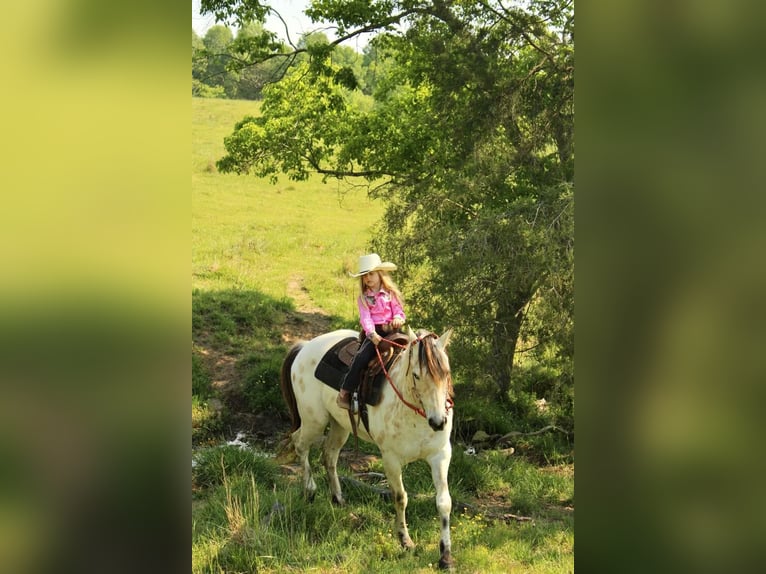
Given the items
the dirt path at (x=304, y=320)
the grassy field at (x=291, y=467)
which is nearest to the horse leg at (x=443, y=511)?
the grassy field at (x=291, y=467)

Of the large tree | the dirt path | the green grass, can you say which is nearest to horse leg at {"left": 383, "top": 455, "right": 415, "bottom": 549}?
the large tree

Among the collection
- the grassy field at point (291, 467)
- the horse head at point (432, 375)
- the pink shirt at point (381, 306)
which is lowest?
the grassy field at point (291, 467)

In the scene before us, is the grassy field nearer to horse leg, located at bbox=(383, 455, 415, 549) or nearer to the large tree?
horse leg, located at bbox=(383, 455, 415, 549)

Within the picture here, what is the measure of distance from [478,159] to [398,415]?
4.23 m

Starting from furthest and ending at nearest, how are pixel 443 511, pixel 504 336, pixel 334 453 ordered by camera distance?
pixel 504 336 < pixel 334 453 < pixel 443 511

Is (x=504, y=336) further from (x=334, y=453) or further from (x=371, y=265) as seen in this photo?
(x=371, y=265)

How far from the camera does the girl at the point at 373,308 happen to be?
639 cm

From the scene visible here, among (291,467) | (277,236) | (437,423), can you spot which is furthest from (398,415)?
(277,236)

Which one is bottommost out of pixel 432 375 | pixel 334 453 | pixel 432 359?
pixel 334 453

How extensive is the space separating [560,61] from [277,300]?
6420mm

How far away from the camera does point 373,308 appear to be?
6414 millimetres

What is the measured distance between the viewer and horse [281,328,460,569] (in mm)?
5387

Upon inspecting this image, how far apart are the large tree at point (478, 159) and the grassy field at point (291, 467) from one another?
4.82 ft

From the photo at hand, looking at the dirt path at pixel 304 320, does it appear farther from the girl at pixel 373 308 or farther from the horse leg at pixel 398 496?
the horse leg at pixel 398 496
